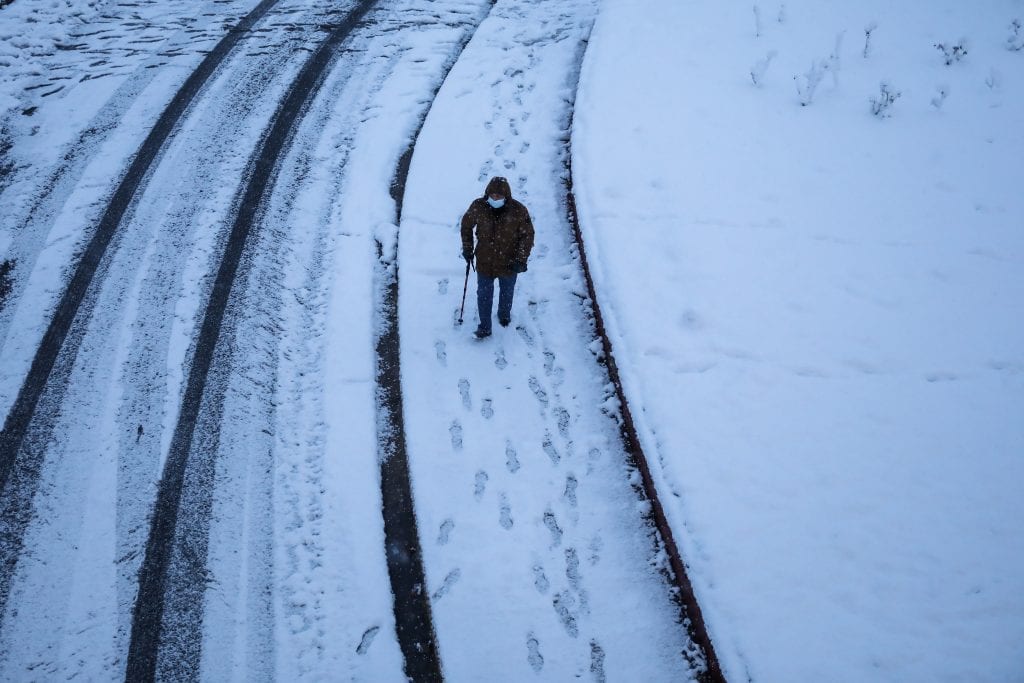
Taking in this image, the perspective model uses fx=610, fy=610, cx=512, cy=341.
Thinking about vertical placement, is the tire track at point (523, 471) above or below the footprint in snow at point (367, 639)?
above

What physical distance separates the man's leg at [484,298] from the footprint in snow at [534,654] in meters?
2.42

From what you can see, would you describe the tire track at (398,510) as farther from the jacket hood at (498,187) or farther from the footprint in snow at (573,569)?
the jacket hood at (498,187)

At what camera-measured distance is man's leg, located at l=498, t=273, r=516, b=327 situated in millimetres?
4863

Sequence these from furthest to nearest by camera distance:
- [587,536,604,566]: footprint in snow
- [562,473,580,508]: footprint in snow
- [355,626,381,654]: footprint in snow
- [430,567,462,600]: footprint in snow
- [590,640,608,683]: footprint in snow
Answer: [562,473,580,508]: footprint in snow
[587,536,604,566]: footprint in snow
[430,567,462,600]: footprint in snow
[355,626,381,654]: footprint in snow
[590,640,608,683]: footprint in snow

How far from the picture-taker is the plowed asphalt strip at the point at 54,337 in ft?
13.2

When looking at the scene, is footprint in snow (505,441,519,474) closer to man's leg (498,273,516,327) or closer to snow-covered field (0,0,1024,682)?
snow-covered field (0,0,1024,682)

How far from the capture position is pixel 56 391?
4.75 meters

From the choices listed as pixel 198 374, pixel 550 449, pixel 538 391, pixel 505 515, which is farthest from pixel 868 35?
pixel 198 374

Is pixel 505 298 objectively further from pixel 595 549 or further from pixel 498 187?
pixel 595 549

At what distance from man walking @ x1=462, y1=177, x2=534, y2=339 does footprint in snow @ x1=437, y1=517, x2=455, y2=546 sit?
68.6 inches

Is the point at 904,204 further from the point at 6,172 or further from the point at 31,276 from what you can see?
the point at 6,172

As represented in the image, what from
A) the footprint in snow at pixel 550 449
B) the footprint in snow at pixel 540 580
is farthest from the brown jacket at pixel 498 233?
the footprint in snow at pixel 540 580

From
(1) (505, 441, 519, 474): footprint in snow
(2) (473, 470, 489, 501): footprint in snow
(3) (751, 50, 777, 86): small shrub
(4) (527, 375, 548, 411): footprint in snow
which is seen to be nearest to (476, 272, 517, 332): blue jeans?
(4) (527, 375, 548, 411): footprint in snow

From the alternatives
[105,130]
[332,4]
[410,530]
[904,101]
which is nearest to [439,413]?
[410,530]
